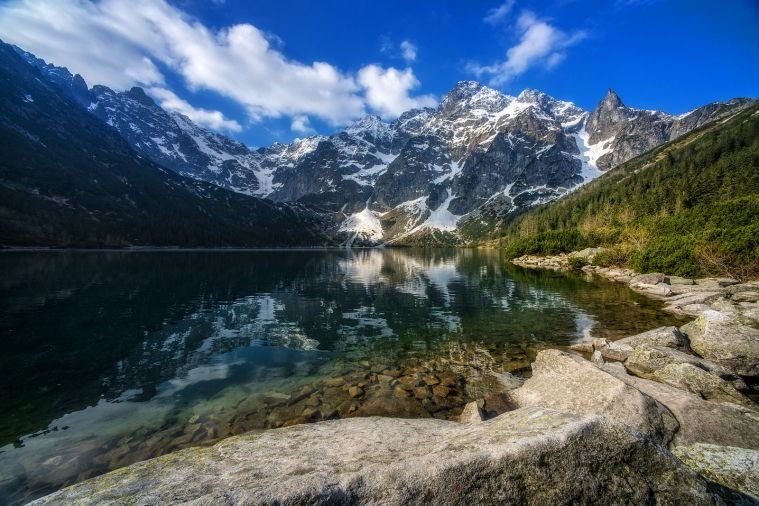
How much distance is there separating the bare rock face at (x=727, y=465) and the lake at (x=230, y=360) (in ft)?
29.9

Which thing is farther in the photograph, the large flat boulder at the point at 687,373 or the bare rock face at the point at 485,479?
the large flat boulder at the point at 687,373

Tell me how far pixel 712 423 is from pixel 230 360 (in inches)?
899

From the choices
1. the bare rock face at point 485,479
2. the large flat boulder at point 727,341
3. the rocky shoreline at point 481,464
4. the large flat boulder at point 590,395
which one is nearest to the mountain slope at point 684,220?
the large flat boulder at point 727,341

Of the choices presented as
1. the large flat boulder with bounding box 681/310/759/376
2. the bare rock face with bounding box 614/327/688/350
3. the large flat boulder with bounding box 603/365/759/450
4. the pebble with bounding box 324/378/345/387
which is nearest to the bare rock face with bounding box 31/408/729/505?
the large flat boulder with bounding box 603/365/759/450

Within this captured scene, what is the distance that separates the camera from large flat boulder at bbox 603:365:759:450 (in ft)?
28.6

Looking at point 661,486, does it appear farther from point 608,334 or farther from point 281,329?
point 281,329

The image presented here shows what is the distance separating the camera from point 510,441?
512cm

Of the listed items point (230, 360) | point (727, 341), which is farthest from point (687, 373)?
point (230, 360)

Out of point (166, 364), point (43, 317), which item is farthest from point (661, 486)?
point (43, 317)

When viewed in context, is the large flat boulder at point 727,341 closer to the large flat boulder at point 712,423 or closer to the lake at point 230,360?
the lake at point 230,360

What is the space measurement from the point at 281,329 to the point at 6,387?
16.5 m

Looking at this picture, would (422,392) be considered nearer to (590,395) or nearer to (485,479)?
(590,395)

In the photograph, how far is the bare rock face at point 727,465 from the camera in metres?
5.57

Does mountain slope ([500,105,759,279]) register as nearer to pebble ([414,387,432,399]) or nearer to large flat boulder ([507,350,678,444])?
large flat boulder ([507,350,678,444])
